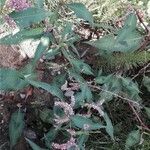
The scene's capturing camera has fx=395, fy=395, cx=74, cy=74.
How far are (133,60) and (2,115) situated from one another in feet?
2.04

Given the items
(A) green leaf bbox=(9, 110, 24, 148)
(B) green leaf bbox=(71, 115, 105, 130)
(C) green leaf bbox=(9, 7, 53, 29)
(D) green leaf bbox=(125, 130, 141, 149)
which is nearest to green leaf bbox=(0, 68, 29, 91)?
(C) green leaf bbox=(9, 7, 53, 29)

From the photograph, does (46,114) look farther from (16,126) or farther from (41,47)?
(41,47)

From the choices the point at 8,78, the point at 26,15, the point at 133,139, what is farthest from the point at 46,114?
the point at 26,15

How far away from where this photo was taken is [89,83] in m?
1.62

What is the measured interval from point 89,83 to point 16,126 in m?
0.36

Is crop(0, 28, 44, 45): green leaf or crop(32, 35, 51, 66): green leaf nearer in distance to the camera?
crop(0, 28, 44, 45): green leaf

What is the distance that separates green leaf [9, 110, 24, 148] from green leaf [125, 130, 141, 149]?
1.49 feet

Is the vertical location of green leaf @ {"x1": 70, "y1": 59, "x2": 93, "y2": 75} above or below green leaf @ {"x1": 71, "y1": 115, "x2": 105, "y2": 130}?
above

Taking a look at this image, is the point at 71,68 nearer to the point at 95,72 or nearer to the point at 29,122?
the point at 95,72

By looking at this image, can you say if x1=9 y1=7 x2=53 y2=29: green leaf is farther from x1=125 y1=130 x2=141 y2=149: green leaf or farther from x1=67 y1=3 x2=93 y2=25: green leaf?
x1=125 y1=130 x2=141 y2=149: green leaf

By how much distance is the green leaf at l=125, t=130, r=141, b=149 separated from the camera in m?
1.65

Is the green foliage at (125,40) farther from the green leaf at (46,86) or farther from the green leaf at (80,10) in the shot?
the green leaf at (46,86)

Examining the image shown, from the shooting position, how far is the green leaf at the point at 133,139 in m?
1.65

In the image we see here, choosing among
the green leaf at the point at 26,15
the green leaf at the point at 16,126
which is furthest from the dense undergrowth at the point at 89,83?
the green leaf at the point at 26,15
